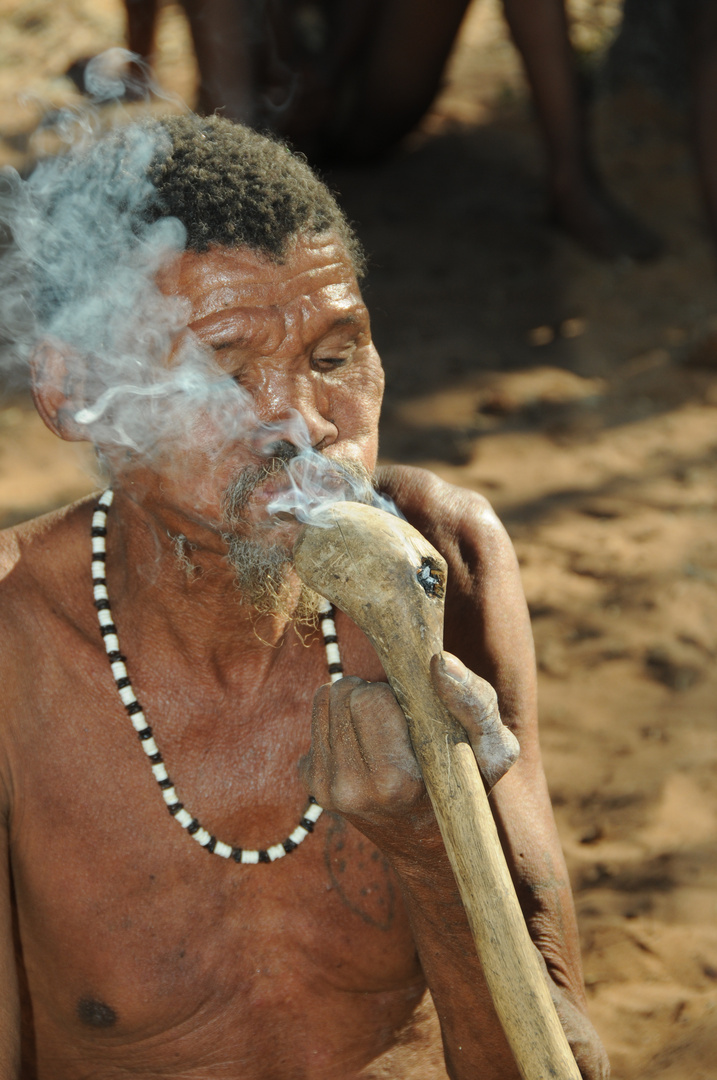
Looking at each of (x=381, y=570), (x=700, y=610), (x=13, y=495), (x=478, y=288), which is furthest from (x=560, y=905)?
(x=478, y=288)

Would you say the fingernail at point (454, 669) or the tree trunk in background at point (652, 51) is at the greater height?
the fingernail at point (454, 669)

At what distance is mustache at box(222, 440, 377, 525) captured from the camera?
1.93 metres

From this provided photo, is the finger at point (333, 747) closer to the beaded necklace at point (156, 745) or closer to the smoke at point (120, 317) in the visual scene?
the smoke at point (120, 317)

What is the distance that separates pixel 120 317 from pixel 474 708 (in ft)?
3.49

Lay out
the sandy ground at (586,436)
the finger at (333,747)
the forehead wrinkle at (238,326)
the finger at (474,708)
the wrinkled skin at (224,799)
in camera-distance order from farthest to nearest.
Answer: the sandy ground at (586,436)
the wrinkled skin at (224,799)
the forehead wrinkle at (238,326)
the finger at (333,747)
the finger at (474,708)

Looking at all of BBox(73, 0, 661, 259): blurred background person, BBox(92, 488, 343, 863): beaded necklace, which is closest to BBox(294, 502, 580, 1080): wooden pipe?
BBox(92, 488, 343, 863): beaded necklace

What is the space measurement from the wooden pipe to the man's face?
32 centimetres

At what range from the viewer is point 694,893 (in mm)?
2898

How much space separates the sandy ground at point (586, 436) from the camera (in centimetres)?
293

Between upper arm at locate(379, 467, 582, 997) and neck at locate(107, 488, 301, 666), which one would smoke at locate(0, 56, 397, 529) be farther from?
upper arm at locate(379, 467, 582, 997)

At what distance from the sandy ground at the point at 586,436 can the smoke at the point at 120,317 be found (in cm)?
73

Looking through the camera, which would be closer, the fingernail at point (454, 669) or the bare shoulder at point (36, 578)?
the fingernail at point (454, 669)

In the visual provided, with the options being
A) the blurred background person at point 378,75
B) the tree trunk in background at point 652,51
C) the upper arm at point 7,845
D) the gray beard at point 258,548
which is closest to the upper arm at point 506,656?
the gray beard at point 258,548

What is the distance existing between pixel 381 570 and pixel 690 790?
2.03 m
